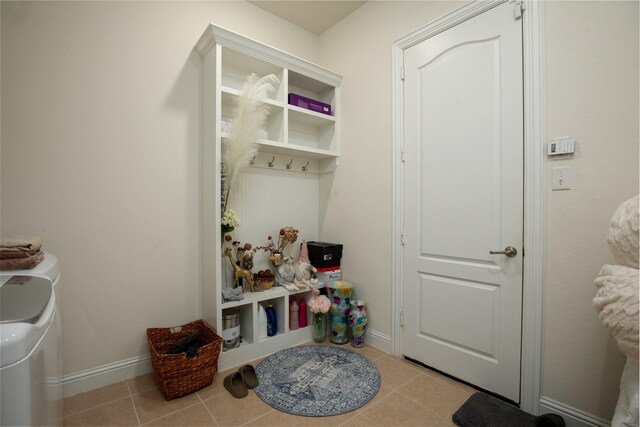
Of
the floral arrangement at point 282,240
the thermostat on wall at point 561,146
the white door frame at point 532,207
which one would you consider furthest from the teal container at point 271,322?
the thermostat on wall at point 561,146

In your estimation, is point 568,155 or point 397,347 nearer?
point 568,155

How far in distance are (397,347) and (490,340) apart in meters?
0.67

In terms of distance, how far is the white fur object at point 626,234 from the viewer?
3.19 feet

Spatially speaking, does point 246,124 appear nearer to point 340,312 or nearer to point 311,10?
point 311,10

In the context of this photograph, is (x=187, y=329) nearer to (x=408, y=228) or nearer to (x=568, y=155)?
(x=408, y=228)

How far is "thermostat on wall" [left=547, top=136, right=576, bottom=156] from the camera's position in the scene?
4.72 feet

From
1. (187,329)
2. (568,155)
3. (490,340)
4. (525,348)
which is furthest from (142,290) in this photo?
(568,155)

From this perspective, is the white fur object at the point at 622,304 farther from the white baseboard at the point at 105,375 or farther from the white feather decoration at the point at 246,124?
the white baseboard at the point at 105,375

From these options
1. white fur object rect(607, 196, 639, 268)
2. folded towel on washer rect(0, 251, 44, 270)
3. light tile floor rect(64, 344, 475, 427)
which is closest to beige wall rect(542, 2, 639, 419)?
white fur object rect(607, 196, 639, 268)

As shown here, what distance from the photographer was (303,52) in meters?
2.76

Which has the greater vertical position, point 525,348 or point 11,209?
point 11,209

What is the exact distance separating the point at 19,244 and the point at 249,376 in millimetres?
1361

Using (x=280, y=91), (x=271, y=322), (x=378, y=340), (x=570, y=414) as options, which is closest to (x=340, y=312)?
(x=378, y=340)

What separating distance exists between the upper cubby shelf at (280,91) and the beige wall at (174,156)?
7.7 inches
